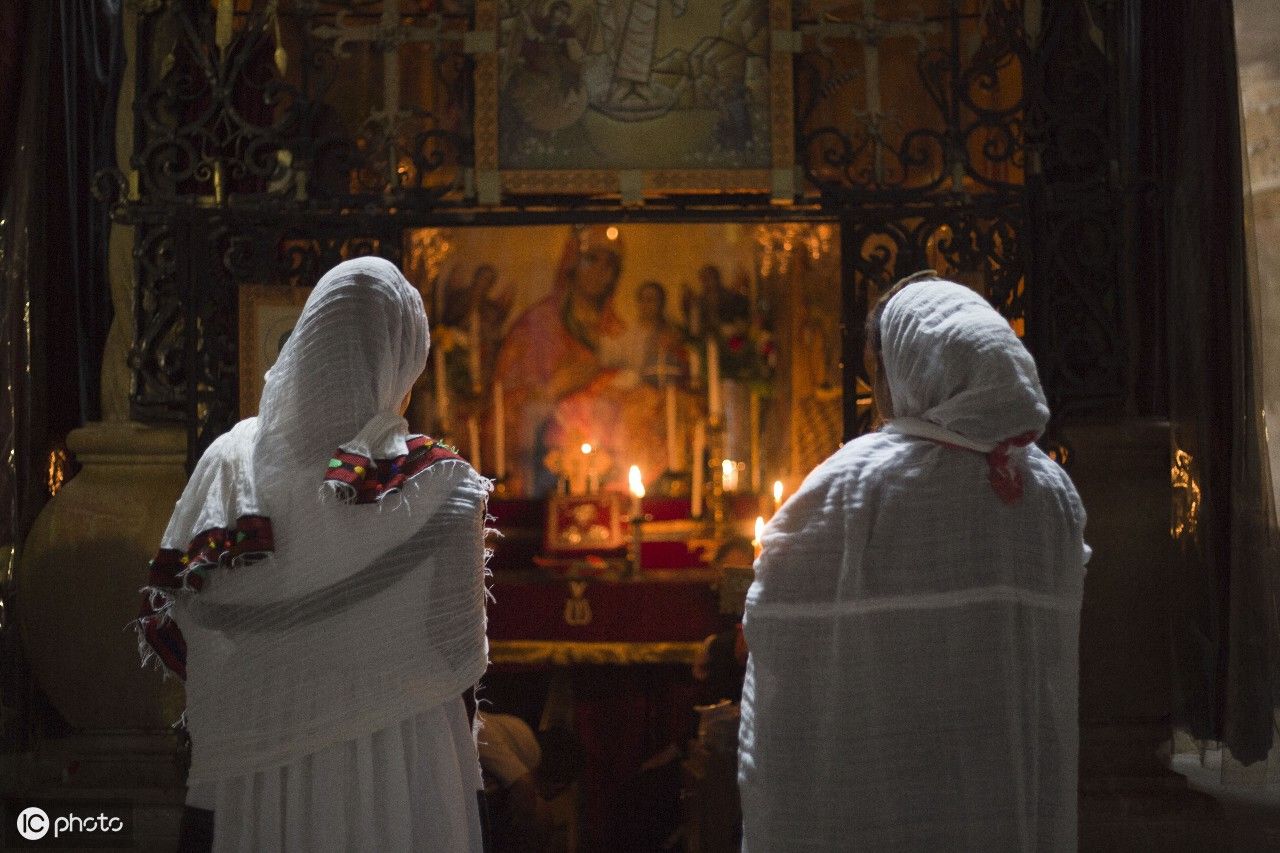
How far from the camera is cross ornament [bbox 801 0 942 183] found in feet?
15.0

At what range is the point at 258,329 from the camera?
178 inches

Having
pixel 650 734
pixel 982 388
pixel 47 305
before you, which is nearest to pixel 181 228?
pixel 47 305

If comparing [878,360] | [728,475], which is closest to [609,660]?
[728,475]

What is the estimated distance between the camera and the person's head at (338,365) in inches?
110

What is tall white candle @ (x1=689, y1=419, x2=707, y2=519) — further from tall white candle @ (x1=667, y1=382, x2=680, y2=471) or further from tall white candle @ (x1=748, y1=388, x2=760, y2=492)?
tall white candle @ (x1=748, y1=388, x2=760, y2=492)

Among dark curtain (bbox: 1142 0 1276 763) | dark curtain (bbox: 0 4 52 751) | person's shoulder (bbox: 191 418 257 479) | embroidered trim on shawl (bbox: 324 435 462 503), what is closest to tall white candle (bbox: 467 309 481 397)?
dark curtain (bbox: 0 4 52 751)

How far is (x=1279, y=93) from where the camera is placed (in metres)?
4.84

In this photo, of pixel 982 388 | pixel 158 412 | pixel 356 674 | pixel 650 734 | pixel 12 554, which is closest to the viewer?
pixel 982 388

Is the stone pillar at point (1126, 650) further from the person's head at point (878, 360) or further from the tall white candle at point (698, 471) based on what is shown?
the tall white candle at point (698, 471)

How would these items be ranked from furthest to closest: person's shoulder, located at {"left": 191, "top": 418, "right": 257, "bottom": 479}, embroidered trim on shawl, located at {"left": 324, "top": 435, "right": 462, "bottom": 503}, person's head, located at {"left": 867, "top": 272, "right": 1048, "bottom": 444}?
1. person's shoulder, located at {"left": 191, "top": 418, "right": 257, "bottom": 479}
2. embroidered trim on shawl, located at {"left": 324, "top": 435, "right": 462, "bottom": 503}
3. person's head, located at {"left": 867, "top": 272, "right": 1048, "bottom": 444}

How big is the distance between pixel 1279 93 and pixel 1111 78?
0.76 metres

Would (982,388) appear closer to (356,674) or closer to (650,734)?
(356,674)

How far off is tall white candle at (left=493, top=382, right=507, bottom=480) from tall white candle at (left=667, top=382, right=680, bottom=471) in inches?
35.0

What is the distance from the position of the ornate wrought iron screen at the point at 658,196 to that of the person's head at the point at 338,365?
172 cm
